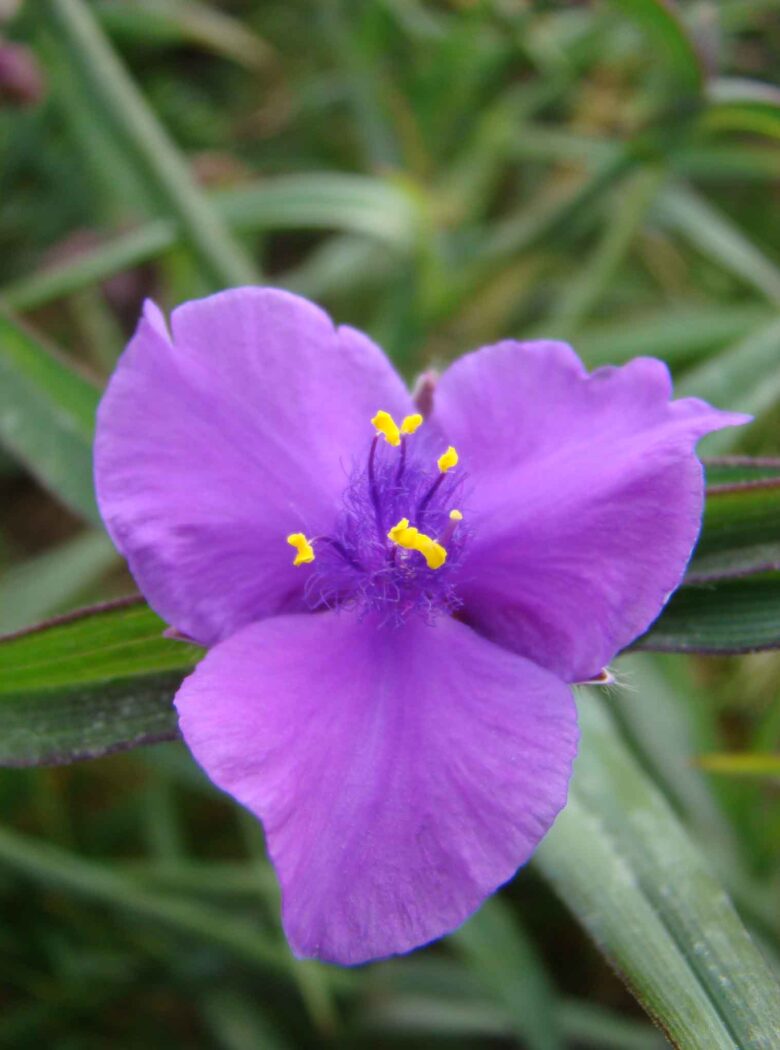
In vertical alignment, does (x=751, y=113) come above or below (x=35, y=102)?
below

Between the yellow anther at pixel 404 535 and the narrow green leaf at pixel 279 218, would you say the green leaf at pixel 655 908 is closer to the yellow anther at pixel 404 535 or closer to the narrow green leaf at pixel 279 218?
the yellow anther at pixel 404 535

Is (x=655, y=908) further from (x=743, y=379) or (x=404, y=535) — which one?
(x=743, y=379)

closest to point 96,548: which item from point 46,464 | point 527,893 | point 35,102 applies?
point 46,464

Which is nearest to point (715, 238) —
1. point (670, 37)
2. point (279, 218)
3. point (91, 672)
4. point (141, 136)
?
point (670, 37)

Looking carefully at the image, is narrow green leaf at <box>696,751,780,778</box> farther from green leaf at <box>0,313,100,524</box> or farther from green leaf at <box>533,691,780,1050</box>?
green leaf at <box>0,313,100,524</box>

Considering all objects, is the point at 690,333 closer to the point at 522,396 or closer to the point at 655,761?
the point at 655,761

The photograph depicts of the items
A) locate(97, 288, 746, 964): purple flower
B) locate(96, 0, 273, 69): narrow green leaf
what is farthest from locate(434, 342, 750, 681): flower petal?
locate(96, 0, 273, 69): narrow green leaf

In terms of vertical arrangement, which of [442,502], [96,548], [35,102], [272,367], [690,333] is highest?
[35,102]
